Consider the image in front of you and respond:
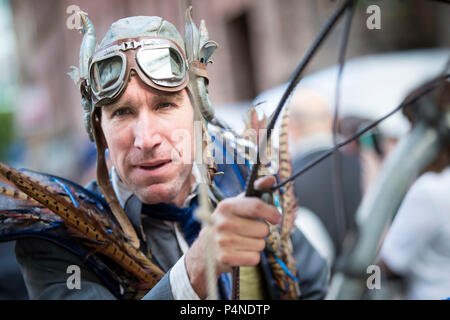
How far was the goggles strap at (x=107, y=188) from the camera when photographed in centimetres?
100

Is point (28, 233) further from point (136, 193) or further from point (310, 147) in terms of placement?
point (310, 147)

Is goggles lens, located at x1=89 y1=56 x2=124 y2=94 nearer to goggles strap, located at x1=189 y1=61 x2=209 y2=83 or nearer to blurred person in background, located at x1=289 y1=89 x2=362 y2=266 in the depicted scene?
goggles strap, located at x1=189 y1=61 x2=209 y2=83

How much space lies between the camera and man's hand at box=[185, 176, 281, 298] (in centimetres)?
80

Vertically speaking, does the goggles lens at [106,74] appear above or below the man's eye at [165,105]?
above

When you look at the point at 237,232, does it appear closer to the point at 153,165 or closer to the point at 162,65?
the point at 153,165

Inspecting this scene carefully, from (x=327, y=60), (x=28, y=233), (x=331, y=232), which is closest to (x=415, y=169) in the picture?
(x=28, y=233)

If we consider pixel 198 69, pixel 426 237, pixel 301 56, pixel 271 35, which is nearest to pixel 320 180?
pixel 426 237

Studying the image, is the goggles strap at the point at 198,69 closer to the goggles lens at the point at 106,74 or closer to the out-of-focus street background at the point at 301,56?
the out-of-focus street background at the point at 301,56

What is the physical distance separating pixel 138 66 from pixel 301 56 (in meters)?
6.90

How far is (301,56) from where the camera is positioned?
24.6 feet

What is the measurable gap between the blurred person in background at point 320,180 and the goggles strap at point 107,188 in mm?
1619

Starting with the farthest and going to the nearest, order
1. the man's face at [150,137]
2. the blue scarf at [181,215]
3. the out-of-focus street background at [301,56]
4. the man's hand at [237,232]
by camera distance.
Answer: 1. the out-of-focus street background at [301,56]
2. the blue scarf at [181,215]
3. the man's face at [150,137]
4. the man's hand at [237,232]

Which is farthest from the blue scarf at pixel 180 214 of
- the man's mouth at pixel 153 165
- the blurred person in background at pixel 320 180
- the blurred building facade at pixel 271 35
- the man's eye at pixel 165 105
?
the blurred person in background at pixel 320 180
